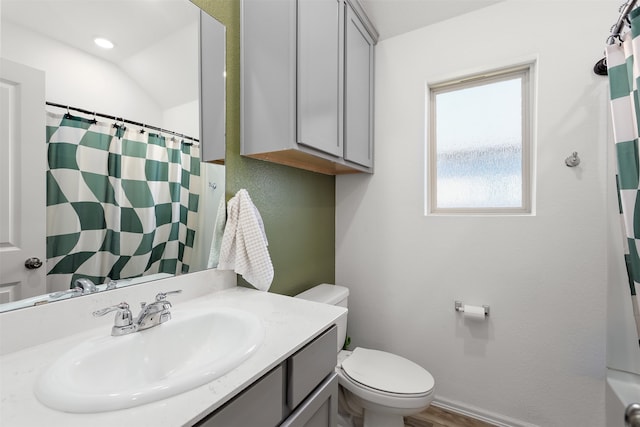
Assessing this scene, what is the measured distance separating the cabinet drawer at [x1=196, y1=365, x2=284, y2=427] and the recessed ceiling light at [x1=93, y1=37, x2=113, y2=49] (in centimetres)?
103

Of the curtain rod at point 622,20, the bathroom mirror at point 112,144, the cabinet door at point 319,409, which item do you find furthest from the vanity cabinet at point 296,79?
the curtain rod at point 622,20

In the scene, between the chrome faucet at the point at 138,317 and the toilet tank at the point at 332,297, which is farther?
the toilet tank at the point at 332,297

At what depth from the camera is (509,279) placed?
4.76ft

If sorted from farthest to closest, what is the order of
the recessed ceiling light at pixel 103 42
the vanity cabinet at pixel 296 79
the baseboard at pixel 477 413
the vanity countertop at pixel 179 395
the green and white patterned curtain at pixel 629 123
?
the baseboard at pixel 477 413 < the vanity cabinet at pixel 296 79 < the green and white patterned curtain at pixel 629 123 < the recessed ceiling light at pixel 103 42 < the vanity countertop at pixel 179 395

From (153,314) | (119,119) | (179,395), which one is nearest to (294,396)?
(179,395)

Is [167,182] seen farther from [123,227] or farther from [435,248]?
[435,248]

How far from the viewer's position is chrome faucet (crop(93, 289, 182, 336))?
0.71 meters

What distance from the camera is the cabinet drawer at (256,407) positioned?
504 mm

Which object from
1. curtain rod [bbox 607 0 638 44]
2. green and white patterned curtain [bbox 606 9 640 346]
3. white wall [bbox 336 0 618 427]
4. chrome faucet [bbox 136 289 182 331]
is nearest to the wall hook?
white wall [bbox 336 0 618 427]

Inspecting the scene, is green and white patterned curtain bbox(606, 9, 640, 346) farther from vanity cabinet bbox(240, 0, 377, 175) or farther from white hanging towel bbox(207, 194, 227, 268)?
white hanging towel bbox(207, 194, 227, 268)

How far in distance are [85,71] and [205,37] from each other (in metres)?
0.49

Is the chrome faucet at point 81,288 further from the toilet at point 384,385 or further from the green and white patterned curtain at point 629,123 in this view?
the green and white patterned curtain at point 629,123

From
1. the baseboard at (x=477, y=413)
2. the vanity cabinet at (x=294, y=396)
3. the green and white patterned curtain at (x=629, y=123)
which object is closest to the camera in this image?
the vanity cabinet at (x=294, y=396)

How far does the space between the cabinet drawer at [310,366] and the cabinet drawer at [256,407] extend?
4cm
